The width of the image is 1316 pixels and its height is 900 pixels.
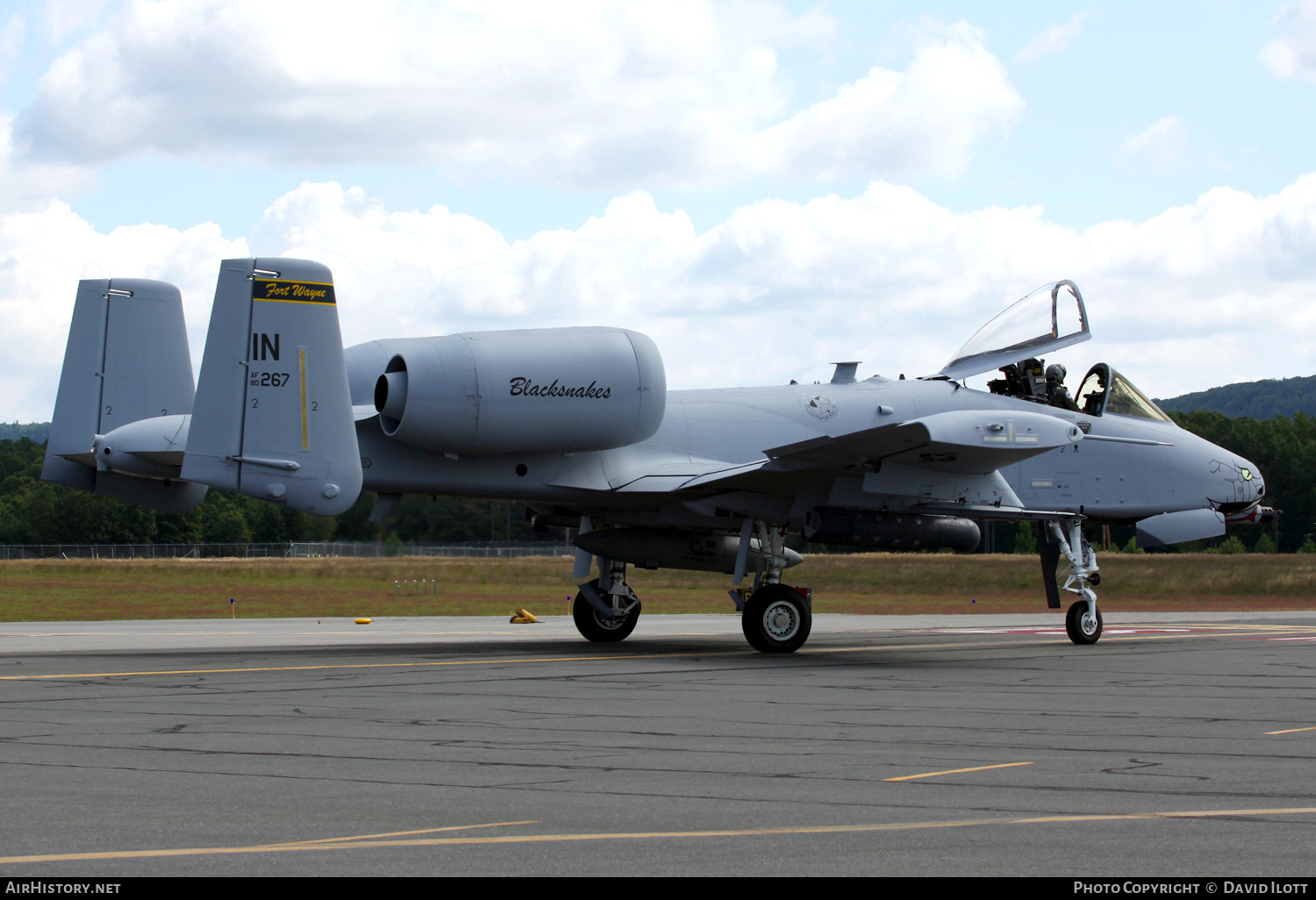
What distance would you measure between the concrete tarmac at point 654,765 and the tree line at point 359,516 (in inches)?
208

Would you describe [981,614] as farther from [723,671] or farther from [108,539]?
[108,539]

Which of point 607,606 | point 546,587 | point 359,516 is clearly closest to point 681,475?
point 607,606

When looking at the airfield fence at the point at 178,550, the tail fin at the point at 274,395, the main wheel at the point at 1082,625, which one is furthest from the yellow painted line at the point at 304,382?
the airfield fence at the point at 178,550

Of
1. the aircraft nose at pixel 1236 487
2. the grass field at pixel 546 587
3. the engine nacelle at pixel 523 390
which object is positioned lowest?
the grass field at pixel 546 587

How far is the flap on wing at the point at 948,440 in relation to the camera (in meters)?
15.8

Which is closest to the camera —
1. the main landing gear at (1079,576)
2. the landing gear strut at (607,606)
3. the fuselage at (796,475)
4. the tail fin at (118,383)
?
the fuselage at (796,475)

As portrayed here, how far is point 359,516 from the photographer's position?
28688 mm

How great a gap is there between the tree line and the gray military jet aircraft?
1.64 metres

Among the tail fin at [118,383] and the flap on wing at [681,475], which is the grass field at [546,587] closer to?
the tail fin at [118,383]

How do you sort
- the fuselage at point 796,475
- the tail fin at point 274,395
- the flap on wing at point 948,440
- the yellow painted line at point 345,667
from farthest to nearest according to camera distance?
the fuselage at point 796,475
the flap on wing at point 948,440
the tail fin at point 274,395
the yellow painted line at point 345,667

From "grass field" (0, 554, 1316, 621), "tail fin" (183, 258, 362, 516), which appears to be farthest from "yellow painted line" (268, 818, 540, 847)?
"grass field" (0, 554, 1316, 621)

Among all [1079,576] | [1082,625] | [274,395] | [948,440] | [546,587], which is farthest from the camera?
[546,587]

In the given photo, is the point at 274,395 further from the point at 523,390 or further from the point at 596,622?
the point at 596,622

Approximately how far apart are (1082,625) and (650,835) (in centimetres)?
1530
